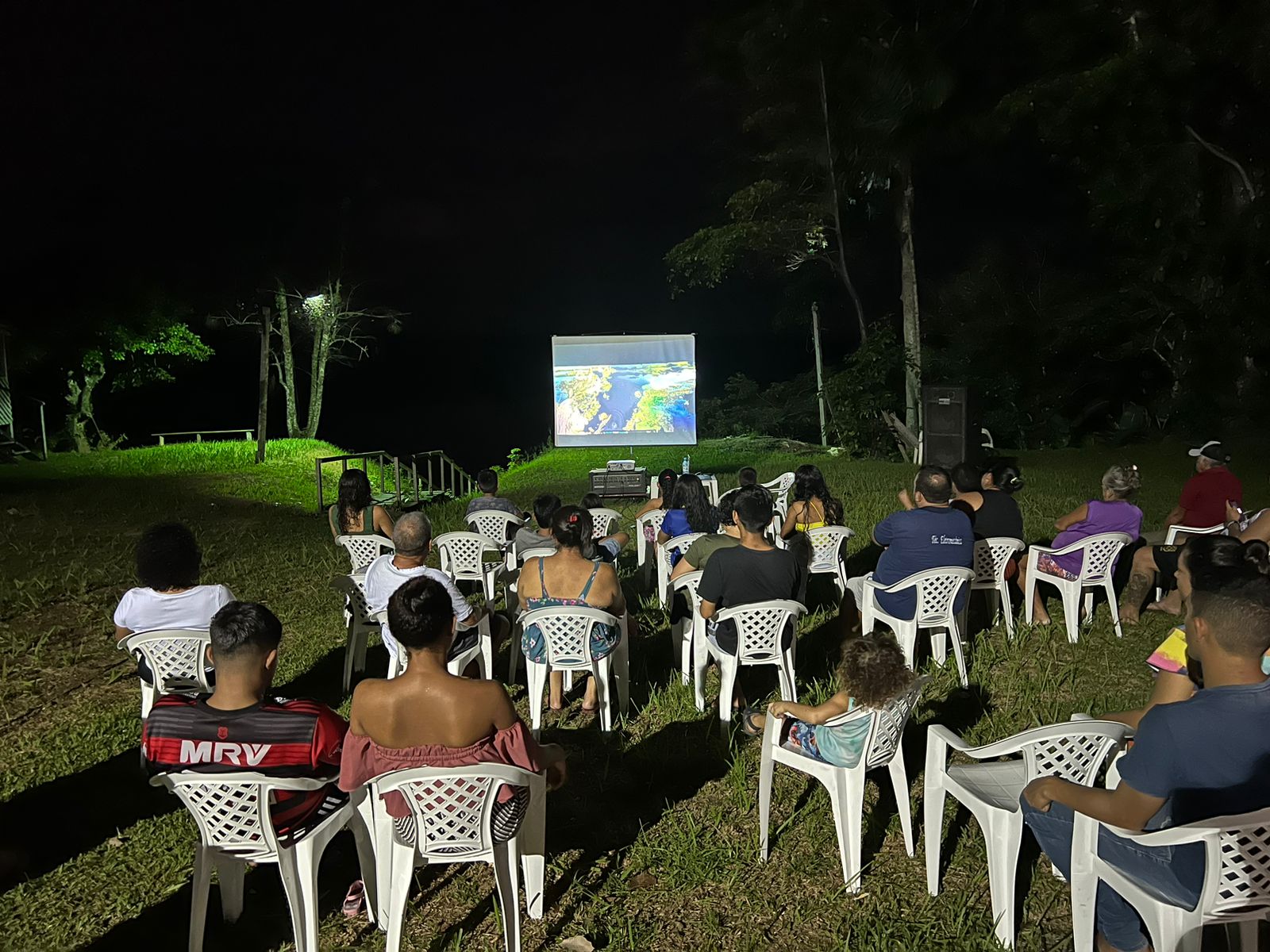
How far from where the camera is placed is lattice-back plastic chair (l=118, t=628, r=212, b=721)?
3.64 metres

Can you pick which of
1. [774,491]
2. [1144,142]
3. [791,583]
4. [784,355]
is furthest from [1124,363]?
[784,355]

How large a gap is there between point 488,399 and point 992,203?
181 ft

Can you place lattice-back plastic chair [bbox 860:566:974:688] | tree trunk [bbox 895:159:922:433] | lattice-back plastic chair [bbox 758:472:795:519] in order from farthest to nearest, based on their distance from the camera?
tree trunk [bbox 895:159:922:433] → lattice-back plastic chair [bbox 758:472:795:519] → lattice-back plastic chair [bbox 860:566:974:688]

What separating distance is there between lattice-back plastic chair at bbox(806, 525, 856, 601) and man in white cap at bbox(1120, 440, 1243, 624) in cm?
176

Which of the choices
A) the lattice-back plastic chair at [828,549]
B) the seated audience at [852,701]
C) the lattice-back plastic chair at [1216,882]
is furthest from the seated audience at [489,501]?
the lattice-back plastic chair at [1216,882]

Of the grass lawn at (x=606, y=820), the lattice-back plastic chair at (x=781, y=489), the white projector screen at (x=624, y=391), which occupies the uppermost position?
the white projector screen at (x=624, y=391)

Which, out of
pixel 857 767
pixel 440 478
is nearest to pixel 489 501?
pixel 857 767

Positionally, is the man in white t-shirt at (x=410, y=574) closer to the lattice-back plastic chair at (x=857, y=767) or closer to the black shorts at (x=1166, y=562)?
the lattice-back plastic chair at (x=857, y=767)

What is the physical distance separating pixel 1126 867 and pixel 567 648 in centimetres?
236

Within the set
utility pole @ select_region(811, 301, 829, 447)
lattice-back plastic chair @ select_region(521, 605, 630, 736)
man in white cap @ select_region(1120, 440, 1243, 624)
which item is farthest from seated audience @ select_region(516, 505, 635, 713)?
utility pole @ select_region(811, 301, 829, 447)

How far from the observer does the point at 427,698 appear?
2430 mm

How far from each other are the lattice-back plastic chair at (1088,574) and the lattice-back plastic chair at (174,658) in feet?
15.0

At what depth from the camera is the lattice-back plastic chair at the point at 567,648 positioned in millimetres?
3877

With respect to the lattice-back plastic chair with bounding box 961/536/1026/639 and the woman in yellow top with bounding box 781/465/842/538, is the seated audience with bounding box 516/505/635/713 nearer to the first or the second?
the woman in yellow top with bounding box 781/465/842/538
